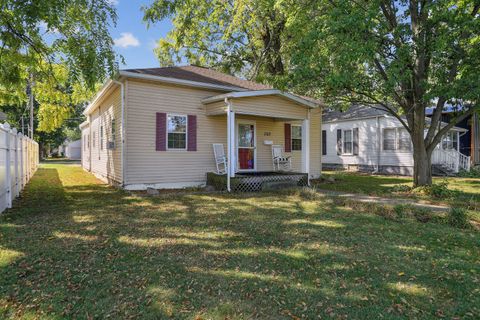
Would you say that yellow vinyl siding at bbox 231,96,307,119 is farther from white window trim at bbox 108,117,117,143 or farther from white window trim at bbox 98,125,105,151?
white window trim at bbox 98,125,105,151

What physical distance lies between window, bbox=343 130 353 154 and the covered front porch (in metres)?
5.96

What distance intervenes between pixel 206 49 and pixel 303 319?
68.1ft

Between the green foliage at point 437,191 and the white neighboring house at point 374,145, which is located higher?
the white neighboring house at point 374,145

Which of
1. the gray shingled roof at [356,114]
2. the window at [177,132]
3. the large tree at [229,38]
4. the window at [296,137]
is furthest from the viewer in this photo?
the large tree at [229,38]

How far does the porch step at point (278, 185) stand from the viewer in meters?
10.3

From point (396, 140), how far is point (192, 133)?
11687 millimetres

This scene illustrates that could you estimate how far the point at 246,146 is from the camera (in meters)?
12.1

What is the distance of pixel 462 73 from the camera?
25.7ft

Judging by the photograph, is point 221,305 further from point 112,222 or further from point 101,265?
point 112,222

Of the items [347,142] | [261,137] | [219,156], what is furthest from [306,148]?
[347,142]

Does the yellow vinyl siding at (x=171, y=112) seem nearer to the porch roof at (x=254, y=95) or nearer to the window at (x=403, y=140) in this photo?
the porch roof at (x=254, y=95)

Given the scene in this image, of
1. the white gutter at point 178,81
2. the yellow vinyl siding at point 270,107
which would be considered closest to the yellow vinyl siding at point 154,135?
the white gutter at point 178,81

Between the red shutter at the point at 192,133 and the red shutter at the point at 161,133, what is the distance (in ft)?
2.67

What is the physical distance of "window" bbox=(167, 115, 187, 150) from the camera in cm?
1041
